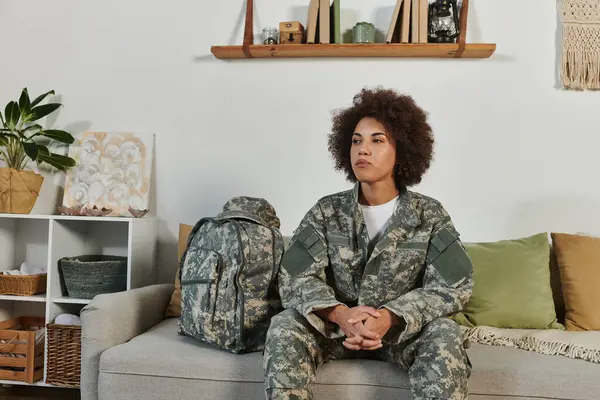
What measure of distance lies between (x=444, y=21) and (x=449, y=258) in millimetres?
1263

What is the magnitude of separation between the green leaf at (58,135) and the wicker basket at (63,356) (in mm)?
843

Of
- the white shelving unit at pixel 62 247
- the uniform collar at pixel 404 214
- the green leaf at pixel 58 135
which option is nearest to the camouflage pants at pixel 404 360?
the uniform collar at pixel 404 214

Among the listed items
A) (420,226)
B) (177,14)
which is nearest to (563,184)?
(420,226)

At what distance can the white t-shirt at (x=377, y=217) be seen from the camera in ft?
6.53

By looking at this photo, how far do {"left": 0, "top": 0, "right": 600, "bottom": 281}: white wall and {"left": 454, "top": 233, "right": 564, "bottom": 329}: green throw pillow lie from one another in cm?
38

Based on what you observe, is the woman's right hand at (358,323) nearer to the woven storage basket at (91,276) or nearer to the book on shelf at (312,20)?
the woven storage basket at (91,276)

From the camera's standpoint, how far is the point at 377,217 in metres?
2.01

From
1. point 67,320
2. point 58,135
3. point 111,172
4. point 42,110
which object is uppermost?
point 42,110

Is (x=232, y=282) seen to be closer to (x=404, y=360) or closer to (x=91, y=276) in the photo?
(x=404, y=360)

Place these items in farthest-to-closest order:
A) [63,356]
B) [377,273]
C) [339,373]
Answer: [63,356] < [377,273] < [339,373]

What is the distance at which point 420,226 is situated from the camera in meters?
1.94

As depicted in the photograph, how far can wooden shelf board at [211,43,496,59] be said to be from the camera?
2650mm

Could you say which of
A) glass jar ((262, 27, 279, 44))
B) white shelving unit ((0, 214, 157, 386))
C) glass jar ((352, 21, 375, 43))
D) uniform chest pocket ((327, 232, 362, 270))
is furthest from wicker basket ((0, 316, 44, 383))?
glass jar ((352, 21, 375, 43))

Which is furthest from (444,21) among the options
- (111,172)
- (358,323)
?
(111,172)
